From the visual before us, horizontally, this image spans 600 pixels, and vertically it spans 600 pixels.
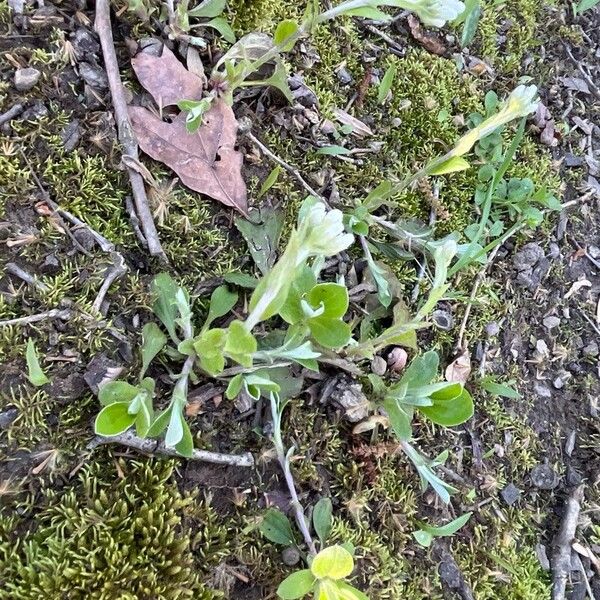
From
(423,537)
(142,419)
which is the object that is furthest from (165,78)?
(423,537)

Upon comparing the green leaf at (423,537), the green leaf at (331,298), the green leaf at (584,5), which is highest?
the green leaf at (584,5)

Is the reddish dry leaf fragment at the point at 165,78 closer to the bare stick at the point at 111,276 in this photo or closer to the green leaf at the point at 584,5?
the bare stick at the point at 111,276

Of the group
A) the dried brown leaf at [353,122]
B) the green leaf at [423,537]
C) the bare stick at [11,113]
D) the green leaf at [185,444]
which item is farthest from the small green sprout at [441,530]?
the bare stick at [11,113]

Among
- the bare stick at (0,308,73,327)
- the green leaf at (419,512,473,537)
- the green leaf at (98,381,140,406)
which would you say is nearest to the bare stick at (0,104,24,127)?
the bare stick at (0,308,73,327)

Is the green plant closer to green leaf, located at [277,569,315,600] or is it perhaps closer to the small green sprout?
green leaf, located at [277,569,315,600]

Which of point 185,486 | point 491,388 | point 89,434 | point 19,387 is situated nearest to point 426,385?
point 491,388

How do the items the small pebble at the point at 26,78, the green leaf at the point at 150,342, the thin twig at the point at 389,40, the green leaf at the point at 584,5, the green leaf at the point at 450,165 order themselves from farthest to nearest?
1. the green leaf at the point at 584,5
2. the thin twig at the point at 389,40
3. the green leaf at the point at 450,165
4. the small pebble at the point at 26,78
5. the green leaf at the point at 150,342

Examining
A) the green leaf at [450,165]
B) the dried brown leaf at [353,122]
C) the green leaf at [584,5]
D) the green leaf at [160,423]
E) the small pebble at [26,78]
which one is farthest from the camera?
the green leaf at [584,5]
